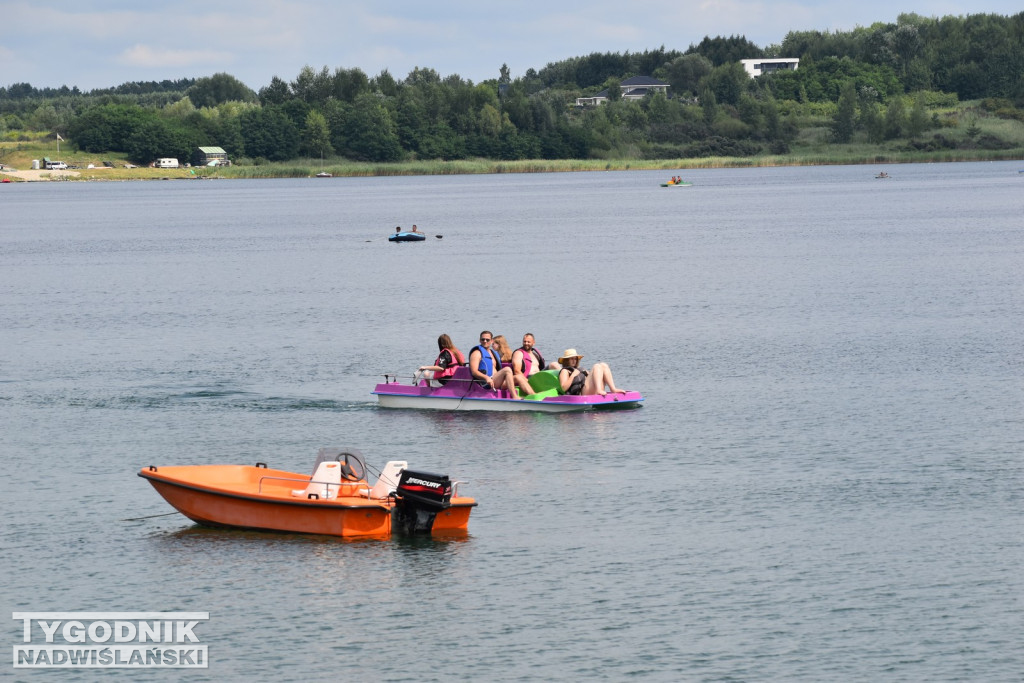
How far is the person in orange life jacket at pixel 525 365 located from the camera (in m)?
34.4

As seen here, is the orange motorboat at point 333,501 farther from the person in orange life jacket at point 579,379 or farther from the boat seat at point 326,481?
the person in orange life jacket at point 579,379

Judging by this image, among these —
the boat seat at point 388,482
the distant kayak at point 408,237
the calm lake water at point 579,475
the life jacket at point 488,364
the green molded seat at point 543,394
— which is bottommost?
the calm lake water at point 579,475

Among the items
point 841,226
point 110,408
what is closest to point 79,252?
point 841,226

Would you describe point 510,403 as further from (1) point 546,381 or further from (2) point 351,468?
(2) point 351,468

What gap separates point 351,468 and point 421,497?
1627mm

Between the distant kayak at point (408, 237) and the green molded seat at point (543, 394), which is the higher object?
the distant kayak at point (408, 237)

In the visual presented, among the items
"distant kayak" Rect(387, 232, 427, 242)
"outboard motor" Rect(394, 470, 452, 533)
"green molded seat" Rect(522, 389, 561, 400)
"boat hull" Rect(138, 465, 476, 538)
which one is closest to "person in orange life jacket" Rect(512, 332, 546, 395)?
"green molded seat" Rect(522, 389, 561, 400)

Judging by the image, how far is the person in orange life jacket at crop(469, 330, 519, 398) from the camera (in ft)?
113

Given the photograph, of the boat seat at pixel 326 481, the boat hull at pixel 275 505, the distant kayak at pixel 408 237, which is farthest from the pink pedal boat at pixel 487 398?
the distant kayak at pixel 408 237

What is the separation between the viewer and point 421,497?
23.5 metres

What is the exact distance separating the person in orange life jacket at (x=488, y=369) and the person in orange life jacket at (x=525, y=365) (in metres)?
0.17

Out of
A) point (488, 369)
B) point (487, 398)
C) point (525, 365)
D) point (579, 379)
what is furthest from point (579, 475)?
Answer: point (488, 369)

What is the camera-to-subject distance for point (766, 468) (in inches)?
1129

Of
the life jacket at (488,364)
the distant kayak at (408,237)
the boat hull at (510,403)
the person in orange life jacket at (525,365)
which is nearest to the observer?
the boat hull at (510,403)
